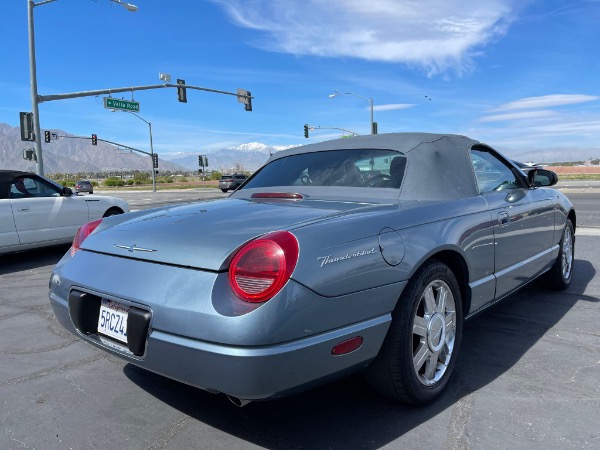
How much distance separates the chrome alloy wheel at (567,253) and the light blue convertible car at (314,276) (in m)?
1.51

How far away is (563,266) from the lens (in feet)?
15.7

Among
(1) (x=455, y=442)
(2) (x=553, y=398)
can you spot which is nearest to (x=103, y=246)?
(1) (x=455, y=442)

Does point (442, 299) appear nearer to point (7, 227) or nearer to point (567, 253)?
point (567, 253)

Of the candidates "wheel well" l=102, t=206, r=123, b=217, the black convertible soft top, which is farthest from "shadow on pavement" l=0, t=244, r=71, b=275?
the black convertible soft top

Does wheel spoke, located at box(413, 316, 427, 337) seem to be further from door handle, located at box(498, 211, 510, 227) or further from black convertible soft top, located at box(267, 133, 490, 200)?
door handle, located at box(498, 211, 510, 227)

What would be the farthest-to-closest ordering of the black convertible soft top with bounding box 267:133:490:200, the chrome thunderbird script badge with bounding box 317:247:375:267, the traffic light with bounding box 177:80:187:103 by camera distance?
the traffic light with bounding box 177:80:187:103
the black convertible soft top with bounding box 267:133:490:200
the chrome thunderbird script badge with bounding box 317:247:375:267

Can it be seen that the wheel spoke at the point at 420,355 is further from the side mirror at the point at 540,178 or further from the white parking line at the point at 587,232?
the white parking line at the point at 587,232

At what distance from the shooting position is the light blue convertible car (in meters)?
2.02

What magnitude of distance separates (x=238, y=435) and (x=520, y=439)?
1326 millimetres

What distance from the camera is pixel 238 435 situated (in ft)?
7.91

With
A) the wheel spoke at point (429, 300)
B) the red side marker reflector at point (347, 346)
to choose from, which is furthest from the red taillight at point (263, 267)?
the wheel spoke at point (429, 300)

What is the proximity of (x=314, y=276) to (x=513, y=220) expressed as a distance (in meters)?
2.08

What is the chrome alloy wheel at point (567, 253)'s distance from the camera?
4758 mm

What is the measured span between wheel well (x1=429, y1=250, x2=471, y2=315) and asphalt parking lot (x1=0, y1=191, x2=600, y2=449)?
47 centimetres
